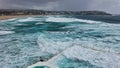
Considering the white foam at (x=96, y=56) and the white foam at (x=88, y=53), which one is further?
the white foam at (x=88, y=53)

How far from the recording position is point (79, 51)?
15.4 metres

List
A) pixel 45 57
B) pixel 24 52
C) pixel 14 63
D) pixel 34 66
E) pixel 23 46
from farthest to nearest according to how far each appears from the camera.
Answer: pixel 23 46 < pixel 24 52 < pixel 45 57 < pixel 14 63 < pixel 34 66

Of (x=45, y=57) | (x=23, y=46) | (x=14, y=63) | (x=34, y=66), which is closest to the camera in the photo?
(x=34, y=66)

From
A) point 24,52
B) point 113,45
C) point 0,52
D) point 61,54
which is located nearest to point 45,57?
point 61,54

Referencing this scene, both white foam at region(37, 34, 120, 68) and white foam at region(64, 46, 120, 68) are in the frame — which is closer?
white foam at region(64, 46, 120, 68)

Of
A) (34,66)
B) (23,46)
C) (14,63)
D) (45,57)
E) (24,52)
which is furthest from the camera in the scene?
(23,46)

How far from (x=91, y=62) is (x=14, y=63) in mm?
4744

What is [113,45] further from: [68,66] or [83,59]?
[68,66]

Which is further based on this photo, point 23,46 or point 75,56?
point 23,46

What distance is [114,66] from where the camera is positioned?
40.2 feet

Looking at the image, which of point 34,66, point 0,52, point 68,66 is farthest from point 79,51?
point 0,52

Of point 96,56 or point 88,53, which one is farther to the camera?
point 88,53

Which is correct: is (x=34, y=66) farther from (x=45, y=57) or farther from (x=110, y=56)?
(x=110, y=56)

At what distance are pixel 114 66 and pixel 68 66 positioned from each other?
8.91ft
